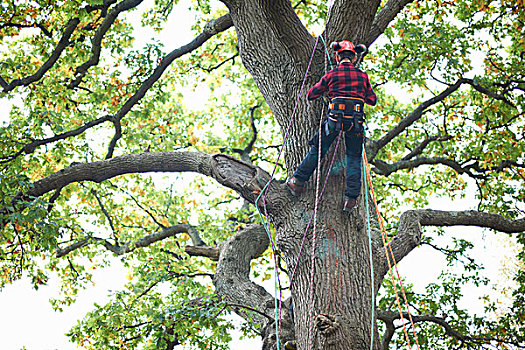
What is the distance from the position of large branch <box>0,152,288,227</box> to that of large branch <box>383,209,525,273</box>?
5.14 ft

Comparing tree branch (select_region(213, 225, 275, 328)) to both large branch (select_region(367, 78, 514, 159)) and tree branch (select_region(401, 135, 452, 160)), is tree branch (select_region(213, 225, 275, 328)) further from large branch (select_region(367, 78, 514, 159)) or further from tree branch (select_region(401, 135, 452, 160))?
tree branch (select_region(401, 135, 452, 160))

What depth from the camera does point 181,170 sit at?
5184mm

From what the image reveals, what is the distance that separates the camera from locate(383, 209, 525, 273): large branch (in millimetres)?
5074

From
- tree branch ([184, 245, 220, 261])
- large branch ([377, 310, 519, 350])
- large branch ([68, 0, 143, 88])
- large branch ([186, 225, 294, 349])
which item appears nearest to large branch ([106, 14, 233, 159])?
large branch ([68, 0, 143, 88])

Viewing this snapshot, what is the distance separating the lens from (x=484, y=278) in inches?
318

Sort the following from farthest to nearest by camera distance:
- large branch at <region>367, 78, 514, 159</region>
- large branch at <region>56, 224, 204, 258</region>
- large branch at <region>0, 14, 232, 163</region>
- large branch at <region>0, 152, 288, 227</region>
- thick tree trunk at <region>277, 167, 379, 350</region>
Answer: large branch at <region>56, 224, 204, 258</region>, large branch at <region>367, 78, 514, 159</region>, large branch at <region>0, 14, 232, 163</region>, large branch at <region>0, 152, 288, 227</region>, thick tree trunk at <region>277, 167, 379, 350</region>

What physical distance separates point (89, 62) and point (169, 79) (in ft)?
10.7

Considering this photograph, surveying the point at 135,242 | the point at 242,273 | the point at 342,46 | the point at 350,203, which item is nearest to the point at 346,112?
the point at 342,46

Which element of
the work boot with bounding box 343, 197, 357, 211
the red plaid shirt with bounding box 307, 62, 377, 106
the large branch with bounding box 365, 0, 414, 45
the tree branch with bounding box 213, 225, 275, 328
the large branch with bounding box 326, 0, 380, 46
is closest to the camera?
the work boot with bounding box 343, 197, 357, 211

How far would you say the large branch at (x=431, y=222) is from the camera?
16.6 feet

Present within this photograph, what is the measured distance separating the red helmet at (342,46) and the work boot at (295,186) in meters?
1.23

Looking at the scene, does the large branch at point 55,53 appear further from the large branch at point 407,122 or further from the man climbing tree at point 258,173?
the large branch at point 407,122

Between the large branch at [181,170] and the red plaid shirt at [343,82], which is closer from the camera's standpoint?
the red plaid shirt at [343,82]

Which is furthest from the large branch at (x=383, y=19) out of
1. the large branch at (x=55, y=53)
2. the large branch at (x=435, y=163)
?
the large branch at (x=55, y=53)
